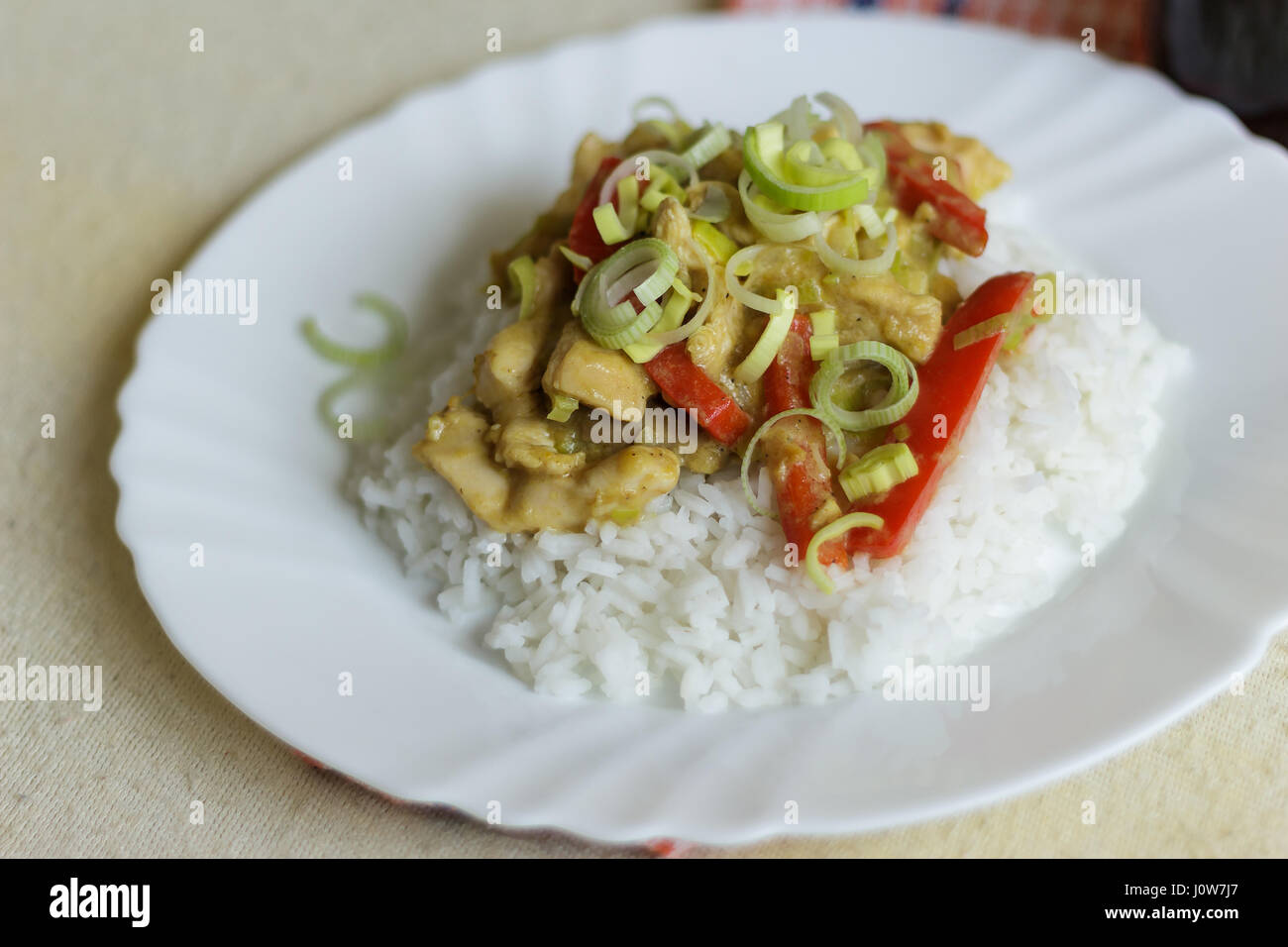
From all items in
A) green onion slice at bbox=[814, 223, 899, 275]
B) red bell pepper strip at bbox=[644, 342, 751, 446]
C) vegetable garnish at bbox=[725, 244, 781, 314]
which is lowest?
red bell pepper strip at bbox=[644, 342, 751, 446]

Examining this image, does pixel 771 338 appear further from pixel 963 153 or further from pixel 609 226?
pixel 963 153

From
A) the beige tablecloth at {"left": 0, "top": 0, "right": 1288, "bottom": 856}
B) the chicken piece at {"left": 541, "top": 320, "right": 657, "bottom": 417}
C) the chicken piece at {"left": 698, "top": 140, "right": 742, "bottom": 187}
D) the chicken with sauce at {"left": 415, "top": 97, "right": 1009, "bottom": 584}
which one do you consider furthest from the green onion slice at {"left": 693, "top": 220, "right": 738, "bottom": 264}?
the beige tablecloth at {"left": 0, "top": 0, "right": 1288, "bottom": 856}

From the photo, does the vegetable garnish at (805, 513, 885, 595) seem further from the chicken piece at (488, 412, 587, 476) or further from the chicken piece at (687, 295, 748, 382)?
the chicken piece at (488, 412, 587, 476)

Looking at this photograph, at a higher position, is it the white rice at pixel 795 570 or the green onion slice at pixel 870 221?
the green onion slice at pixel 870 221

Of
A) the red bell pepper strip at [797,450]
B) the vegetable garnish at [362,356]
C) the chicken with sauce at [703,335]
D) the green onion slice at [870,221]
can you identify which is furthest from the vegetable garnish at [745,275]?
the vegetable garnish at [362,356]

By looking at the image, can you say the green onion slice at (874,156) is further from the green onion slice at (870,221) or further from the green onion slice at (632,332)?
the green onion slice at (632,332)

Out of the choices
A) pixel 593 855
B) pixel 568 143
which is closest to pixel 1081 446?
pixel 593 855

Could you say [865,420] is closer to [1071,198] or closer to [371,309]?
[1071,198]
